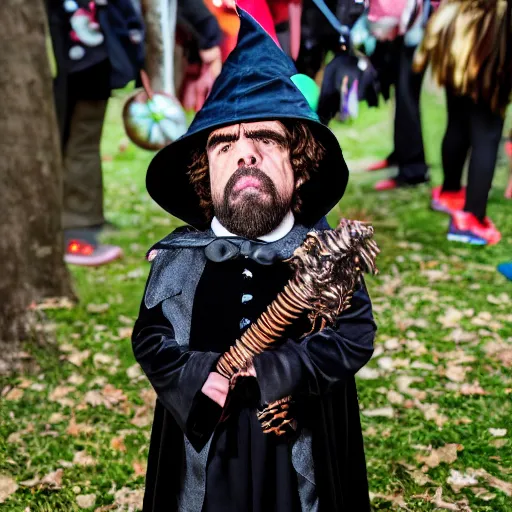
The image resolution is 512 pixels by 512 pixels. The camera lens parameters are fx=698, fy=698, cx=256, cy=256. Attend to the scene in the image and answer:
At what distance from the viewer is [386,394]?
13.0 ft

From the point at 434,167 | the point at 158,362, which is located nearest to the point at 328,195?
the point at 158,362

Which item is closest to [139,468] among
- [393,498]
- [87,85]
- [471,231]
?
[393,498]

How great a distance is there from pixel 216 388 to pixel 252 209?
0.51 m

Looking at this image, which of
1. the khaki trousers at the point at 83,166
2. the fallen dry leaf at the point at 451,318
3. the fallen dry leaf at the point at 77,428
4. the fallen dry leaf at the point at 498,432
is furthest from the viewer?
the khaki trousers at the point at 83,166

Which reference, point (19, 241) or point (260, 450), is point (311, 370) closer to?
point (260, 450)

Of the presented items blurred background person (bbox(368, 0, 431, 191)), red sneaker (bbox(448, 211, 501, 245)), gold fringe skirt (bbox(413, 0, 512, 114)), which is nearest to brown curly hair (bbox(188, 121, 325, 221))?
gold fringe skirt (bbox(413, 0, 512, 114))

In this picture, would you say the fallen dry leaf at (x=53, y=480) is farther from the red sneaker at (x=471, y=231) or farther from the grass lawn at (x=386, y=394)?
the red sneaker at (x=471, y=231)

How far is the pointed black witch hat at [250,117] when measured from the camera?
1945mm

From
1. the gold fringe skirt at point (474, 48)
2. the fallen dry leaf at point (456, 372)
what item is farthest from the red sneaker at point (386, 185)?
the fallen dry leaf at point (456, 372)

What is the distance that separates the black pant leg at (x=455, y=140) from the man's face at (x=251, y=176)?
452 centimetres

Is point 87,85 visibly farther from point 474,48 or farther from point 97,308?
point 474,48

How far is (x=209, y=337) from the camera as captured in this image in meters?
2.02

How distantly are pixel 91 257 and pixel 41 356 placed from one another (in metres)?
1.66

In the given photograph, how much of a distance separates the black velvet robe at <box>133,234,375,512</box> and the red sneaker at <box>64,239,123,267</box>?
12.3ft
